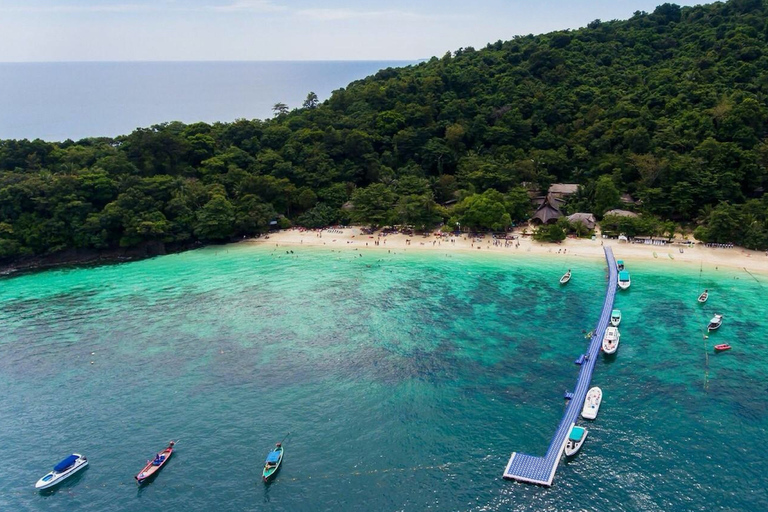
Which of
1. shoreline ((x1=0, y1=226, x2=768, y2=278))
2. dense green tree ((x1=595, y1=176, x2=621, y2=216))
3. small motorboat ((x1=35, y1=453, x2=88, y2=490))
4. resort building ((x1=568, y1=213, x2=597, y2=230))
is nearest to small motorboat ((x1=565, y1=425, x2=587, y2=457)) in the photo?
small motorboat ((x1=35, y1=453, x2=88, y2=490))

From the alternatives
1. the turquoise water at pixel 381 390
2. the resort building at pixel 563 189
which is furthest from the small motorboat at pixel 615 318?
the resort building at pixel 563 189

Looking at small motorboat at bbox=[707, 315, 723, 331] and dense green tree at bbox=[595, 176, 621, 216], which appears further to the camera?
dense green tree at bbox=[595, 176, 621, 216]

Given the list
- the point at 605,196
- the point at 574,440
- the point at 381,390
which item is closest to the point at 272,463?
the point at 381,390

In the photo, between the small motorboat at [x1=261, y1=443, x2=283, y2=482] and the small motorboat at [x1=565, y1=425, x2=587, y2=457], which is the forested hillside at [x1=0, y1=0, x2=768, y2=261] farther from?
the small motorboat at [x1=261, y1=443, x2=283, y2=482]

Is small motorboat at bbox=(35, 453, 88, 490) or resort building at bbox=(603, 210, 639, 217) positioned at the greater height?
resort building at bbox=(603, 210, 639, 217)

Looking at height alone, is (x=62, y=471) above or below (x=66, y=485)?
above

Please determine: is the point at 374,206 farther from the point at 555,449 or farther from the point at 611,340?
the point at 555,449

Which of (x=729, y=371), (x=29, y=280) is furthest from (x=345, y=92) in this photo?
(x=729, y=371)
